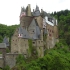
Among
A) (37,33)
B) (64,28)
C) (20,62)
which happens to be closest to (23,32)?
(37,33)

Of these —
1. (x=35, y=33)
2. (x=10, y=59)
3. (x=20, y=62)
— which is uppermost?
(x=35, y=33)

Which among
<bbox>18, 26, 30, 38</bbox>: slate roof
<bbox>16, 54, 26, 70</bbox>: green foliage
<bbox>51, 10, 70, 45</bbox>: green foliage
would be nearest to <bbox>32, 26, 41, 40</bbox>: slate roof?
<bbox>18, 26, 30, 38</bbox>: slate roof

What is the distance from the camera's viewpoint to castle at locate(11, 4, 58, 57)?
190 ft

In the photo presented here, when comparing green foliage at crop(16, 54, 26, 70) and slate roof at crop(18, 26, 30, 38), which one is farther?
slate roof at crop(18, 26, 30, 38)

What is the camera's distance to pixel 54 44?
216ft

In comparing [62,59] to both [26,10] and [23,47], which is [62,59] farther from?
[26,10]

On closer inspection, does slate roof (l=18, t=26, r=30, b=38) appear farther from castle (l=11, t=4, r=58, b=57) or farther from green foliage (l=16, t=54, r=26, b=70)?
green foliage (l=16, t=54, r=26, b=70)

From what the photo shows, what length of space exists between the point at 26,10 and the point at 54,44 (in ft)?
25.8

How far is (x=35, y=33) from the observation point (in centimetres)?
6072

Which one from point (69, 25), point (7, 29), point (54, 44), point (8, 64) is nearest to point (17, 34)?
point (8, 64)

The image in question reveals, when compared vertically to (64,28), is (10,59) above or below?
below

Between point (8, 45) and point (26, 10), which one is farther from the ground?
point (26, 10)

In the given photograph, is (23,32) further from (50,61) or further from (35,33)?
(50,61)

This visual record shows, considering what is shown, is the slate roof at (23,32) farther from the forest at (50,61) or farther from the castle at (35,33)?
the forest at (50,61)
